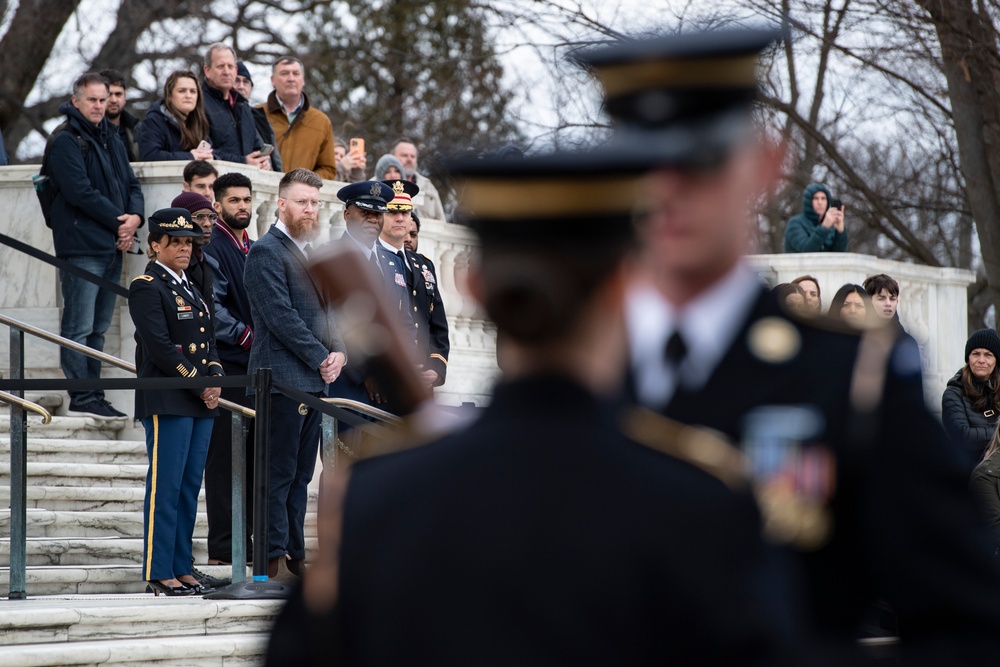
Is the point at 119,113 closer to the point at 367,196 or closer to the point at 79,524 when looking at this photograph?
the point at 367,196

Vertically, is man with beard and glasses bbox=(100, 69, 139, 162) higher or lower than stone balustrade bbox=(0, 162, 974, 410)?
higher

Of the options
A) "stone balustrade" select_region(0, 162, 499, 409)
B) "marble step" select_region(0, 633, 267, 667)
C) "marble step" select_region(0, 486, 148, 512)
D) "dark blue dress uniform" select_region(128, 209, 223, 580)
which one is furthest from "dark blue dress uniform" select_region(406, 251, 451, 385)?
"marble step" select_region(0, 633, 267, 667)

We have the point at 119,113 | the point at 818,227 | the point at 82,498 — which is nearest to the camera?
the point at 82,498

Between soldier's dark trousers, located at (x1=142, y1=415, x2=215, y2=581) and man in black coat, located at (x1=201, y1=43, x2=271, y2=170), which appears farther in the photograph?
man in black coat, located at (x1=201, y1=43, x2=271, y2=170)

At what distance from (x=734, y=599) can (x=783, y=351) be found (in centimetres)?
60

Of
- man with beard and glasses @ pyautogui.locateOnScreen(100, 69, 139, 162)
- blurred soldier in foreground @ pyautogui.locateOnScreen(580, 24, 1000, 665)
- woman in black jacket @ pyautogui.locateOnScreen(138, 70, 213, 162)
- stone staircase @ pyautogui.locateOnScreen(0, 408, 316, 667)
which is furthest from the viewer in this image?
woman in black jacket @ pyautogui.locateOnScreen(138, 70, 213, 162)

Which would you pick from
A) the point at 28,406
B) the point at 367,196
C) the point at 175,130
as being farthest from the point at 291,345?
the point at 175,130

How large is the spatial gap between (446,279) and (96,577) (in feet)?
17.5

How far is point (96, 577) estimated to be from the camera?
8008mm

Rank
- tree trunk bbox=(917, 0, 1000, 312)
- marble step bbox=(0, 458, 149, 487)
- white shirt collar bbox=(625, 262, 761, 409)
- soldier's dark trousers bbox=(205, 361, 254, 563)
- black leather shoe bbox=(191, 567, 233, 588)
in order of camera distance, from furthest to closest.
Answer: tree trunk bbox=(917, 0, 1000, 312)
marble step bbox=(0, 458, 149, 487)
soldier's dark trousers bbox=(205, 361, 254, 563)
black leather shoe bbox=(191, 567, 233, 588)
white shirt collar bbox=(625, 262, 761, 409)

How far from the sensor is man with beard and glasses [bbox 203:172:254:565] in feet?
26.8

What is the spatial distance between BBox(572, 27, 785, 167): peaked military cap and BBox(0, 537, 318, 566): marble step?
6486mm

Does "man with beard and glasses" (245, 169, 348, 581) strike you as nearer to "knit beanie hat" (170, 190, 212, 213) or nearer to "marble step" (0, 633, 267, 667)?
"knit beanie hat" (170, 190, 212, 213)

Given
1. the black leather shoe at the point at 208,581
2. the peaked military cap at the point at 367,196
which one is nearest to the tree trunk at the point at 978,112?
the peaked military cap at the point at 367,196
